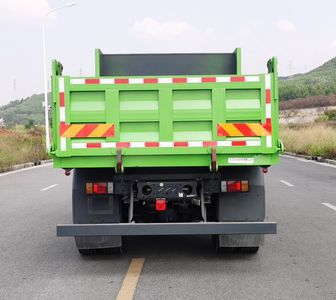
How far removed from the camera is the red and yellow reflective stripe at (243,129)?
5355 mm

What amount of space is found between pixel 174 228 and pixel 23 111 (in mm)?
148277

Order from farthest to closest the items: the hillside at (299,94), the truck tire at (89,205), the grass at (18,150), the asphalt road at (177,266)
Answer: the hillside at (299,94) → the grass at (18,150) → the truck tire at (89,205) → the asphalt road at (177,266)

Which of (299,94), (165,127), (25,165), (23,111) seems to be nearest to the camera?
(165,127)

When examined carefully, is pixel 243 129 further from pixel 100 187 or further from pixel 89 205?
pixel 89 205

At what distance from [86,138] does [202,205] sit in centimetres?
149

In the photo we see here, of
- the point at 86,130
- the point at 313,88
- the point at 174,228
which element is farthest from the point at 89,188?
the point at 313,88

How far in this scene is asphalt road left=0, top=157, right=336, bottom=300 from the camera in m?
4.93

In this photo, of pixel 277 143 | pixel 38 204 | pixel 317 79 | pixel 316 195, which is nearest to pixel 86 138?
pixel 277 143

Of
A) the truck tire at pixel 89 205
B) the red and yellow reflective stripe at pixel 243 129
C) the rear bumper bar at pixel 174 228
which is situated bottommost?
the rear bumper bar at pixel 174 228

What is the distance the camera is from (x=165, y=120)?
17.7 feet

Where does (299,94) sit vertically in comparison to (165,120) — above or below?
above

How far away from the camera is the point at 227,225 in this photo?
5.33 meters

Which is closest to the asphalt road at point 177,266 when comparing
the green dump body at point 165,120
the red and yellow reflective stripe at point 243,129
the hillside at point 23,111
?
the green dump body at point 165,120

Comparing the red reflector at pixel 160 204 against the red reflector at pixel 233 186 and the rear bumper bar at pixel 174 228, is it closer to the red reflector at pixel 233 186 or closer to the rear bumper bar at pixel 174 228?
the rear bumper bar at pixel 174 228
